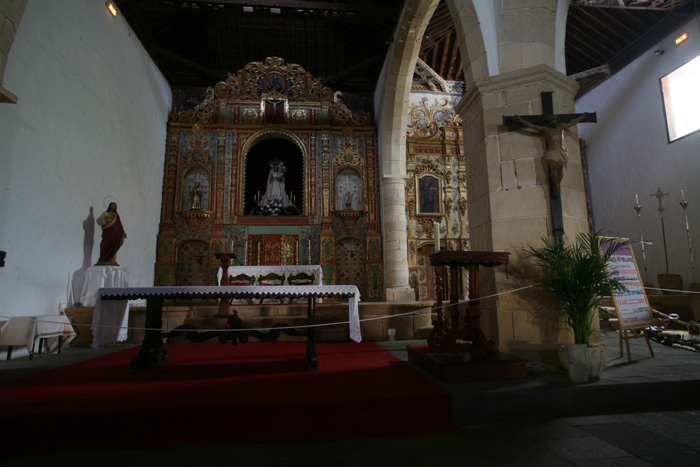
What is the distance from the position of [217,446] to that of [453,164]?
36.0 feet

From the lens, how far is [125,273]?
7.55m

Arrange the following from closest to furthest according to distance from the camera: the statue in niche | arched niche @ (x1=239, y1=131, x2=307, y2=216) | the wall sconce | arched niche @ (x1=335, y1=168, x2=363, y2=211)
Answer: the wall sconce → arched niche @ (x1=335, y1=168, x2=363, y2=211) → the statue in niche → arched niche @ (x1=239, y1=131, x2=307, y2=216)

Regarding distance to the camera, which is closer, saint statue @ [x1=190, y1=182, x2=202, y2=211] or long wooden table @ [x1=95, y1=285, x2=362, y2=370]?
long wooden table @ [x1=95, y1=285, x2=362, y2=370]

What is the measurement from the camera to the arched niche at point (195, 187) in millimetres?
11203

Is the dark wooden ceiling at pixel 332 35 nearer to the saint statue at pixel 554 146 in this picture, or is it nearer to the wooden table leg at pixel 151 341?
the saint statue at pixel 554 146

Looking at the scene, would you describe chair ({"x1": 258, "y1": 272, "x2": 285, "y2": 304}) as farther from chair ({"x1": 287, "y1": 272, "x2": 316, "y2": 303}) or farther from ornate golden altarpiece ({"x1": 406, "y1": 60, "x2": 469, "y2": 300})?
ornate golden altarpiece ({"x1": 406, "y1": 60, "x2": 469, "y2": 300})

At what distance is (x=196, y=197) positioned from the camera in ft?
36.2

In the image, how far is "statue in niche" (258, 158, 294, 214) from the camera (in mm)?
11797

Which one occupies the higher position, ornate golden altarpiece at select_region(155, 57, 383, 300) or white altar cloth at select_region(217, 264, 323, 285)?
ornate golden altarpiece at select_region(155, 57, 383, 300)

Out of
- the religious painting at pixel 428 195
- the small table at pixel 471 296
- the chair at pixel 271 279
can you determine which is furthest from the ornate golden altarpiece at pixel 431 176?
the small table at pixel 471 296

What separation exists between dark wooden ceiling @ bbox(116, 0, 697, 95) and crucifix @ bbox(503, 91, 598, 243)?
22.2ft

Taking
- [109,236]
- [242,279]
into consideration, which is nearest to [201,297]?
[109,236]

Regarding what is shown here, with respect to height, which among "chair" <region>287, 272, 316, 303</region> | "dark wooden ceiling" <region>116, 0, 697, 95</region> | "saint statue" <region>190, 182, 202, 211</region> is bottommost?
"chair" <region>287, 272, 316, 303</region>

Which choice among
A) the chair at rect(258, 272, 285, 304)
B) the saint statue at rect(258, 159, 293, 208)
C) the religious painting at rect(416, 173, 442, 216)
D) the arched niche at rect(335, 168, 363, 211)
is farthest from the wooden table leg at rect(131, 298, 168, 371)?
the religious painting at rect(416, 173, 442, 216)
